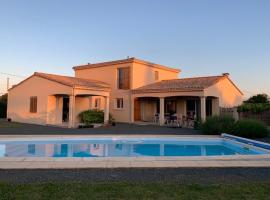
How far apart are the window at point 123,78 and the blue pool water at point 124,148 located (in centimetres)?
1209

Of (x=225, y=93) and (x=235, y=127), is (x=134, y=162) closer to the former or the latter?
(x=235, y=127)

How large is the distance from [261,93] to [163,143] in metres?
30.5

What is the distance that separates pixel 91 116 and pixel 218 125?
37.7ft

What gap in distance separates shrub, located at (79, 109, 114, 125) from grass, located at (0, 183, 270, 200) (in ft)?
58.0

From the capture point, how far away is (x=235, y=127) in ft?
53.1

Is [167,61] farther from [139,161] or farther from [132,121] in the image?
[139,161]

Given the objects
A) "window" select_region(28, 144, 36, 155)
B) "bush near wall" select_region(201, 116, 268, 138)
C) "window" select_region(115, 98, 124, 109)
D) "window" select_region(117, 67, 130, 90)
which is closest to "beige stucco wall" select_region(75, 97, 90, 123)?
"window" select_region(115, 98, 124, 109)

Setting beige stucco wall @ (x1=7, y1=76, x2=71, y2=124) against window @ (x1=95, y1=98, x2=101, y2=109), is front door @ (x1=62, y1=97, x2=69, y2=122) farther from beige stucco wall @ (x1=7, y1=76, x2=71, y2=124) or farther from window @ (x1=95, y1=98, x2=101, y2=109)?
window @ (x1=95, y1=98, x2=101, y2=109)

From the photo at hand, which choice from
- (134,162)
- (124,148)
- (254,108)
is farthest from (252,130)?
(134,162)

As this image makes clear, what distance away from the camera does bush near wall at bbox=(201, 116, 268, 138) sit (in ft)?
50.8

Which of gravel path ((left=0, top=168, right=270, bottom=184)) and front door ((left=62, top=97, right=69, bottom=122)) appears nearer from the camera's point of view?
gravel path ((left=0, top=168, right=270, bottom=184))

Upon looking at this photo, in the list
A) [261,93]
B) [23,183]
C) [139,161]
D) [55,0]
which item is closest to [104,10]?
[55,0]

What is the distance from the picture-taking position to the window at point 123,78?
2658cm

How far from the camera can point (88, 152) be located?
12.0 meters
